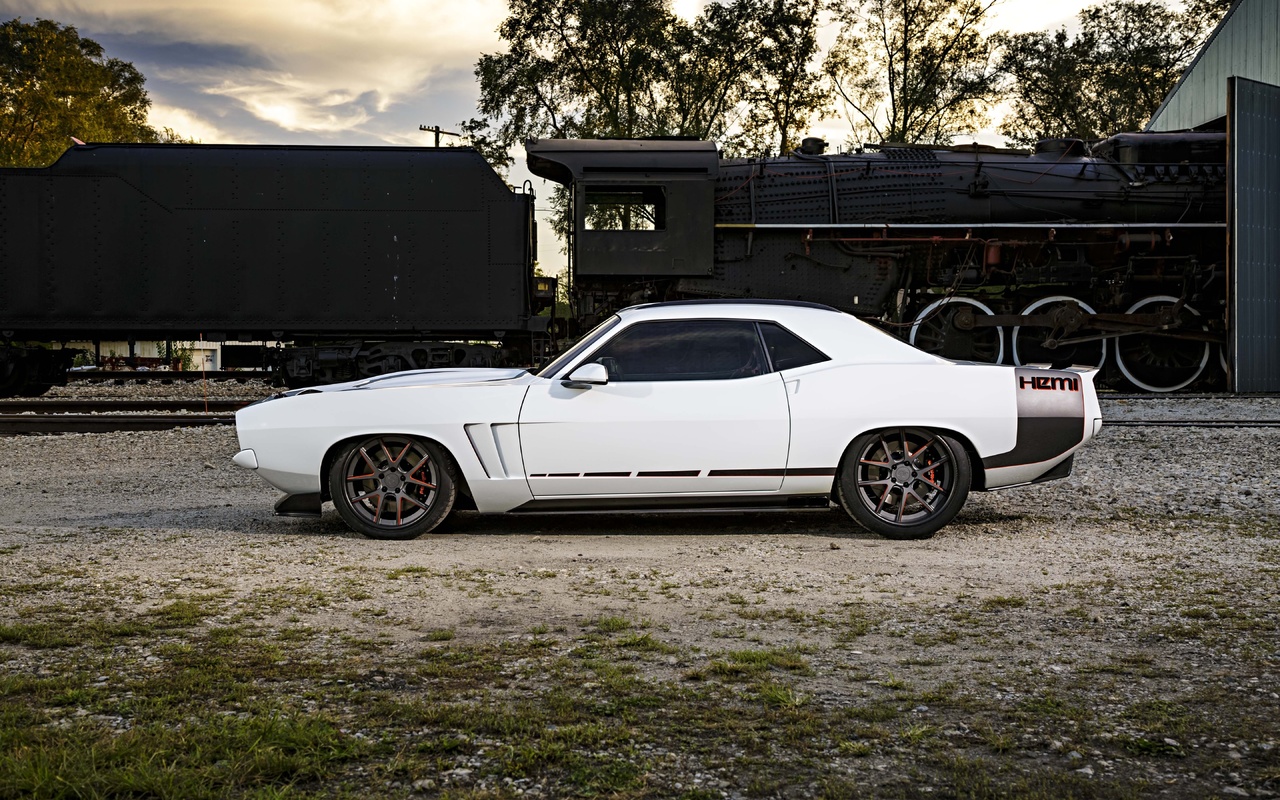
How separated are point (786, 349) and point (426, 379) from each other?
206 cm

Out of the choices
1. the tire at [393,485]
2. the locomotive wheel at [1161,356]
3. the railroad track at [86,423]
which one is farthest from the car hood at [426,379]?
the locomotive wheel at [1161,356]

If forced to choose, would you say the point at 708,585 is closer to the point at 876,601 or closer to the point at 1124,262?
the point at 876,601

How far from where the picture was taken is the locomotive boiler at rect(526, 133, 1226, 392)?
13367mm

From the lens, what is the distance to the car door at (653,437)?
5598 millimetres

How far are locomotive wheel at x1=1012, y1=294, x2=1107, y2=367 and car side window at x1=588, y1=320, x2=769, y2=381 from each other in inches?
388

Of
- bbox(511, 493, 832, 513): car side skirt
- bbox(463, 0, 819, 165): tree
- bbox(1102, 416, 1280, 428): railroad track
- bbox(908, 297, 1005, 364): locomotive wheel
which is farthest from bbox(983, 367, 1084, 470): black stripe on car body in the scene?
bbox(463, 0, 819, 165): tree

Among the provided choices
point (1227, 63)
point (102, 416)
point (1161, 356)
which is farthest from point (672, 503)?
point (1227, 63)

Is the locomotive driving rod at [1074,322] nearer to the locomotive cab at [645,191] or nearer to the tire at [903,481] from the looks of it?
the locomotive cab at [645,191]

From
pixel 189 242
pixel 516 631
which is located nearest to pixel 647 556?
pixel 516 631

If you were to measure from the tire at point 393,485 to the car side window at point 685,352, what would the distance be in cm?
107

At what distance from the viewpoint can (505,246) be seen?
13.5 m

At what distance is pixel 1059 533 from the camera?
5.89 m

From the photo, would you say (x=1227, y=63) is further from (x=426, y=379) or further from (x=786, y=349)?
(x=426, y=379)

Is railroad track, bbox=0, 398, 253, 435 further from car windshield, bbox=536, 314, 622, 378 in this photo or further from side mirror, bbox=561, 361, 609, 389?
side mirror, bbox=561, 361, 609, 389
